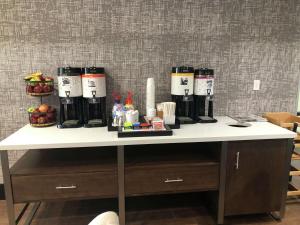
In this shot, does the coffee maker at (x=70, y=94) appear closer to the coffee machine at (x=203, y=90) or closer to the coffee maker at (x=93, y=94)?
the coffee maker at (x=93, y=94)

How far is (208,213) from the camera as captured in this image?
1910 millimetres

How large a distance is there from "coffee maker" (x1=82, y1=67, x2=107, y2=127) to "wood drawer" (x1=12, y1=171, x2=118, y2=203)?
39 cm

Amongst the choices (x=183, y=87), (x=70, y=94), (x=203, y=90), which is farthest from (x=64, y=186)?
(x=203, y=90)

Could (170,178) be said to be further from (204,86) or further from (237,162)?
(204,86)

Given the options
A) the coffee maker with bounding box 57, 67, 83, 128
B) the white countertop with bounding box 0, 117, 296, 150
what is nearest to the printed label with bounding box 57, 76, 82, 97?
the coffee maker with bounding box 57, 67, 83, 128

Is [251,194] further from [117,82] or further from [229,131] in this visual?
[117,82]

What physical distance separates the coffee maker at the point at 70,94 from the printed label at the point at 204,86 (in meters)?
0.87

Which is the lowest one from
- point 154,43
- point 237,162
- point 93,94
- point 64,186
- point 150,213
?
point 150,213

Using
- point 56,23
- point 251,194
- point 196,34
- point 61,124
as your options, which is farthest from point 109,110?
point 251,194

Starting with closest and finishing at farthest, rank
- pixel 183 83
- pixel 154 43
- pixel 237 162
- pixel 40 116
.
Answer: pixel 237 162 < pixel 40 116 < pixel 183 83 < pixel 154 43

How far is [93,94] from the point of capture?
1.74 meters

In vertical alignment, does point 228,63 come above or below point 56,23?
below

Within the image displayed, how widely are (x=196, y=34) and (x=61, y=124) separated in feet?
4.12

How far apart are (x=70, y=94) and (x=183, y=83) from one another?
2.69 ft
